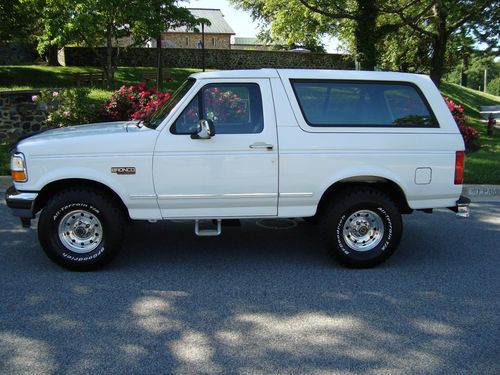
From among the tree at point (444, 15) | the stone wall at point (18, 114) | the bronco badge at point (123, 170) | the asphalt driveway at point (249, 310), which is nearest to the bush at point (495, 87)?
the tree at point (444, 15)

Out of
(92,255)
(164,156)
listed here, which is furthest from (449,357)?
(92,255)

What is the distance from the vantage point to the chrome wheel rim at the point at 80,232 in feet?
17.1

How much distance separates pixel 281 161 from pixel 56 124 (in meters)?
9.11

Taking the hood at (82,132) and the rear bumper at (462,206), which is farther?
the rear bumper at (462,206)

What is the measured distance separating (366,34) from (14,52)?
95.2 ft

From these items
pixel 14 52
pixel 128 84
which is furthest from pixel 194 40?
pixel 128 84

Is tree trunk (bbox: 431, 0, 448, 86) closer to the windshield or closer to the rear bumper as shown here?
the rear bumper

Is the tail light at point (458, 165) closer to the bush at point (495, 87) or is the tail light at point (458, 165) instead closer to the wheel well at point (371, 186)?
the wheel well at point (371, 186)

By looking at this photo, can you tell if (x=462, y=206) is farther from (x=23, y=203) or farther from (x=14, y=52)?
(x=14, y=52)

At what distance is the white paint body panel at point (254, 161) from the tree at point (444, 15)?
16048 millimetres

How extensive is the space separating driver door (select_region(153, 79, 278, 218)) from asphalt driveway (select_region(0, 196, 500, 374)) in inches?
29.2

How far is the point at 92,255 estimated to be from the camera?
5230 millimetres

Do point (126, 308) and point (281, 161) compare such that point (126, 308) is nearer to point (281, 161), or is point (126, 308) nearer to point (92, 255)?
point (92, 255)

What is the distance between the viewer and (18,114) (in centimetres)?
1411
